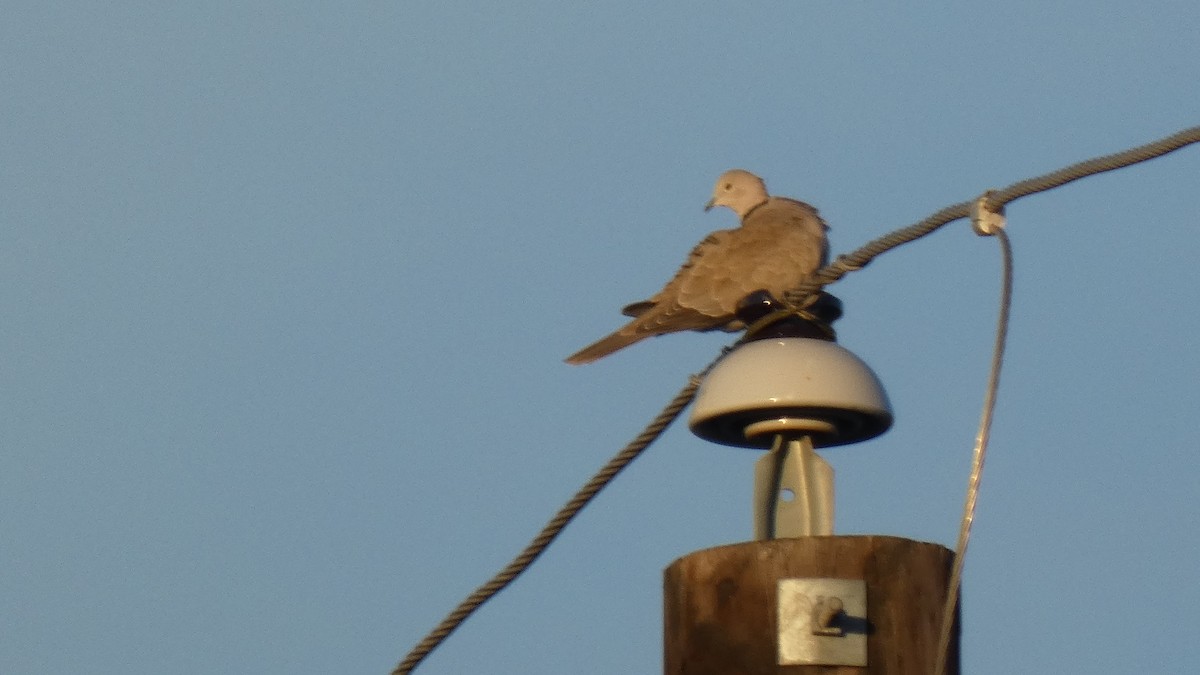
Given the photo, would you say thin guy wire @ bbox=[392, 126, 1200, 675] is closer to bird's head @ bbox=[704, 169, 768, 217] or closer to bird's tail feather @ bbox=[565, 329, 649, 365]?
bird's tail feather @ bbox=[565, 329, 649, 365]

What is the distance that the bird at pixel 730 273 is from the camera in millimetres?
6617

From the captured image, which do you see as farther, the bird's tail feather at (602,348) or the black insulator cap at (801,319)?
the bird's tail feather at (602,348)

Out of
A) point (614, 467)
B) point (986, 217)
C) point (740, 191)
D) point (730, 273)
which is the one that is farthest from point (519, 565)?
point (740, 191)

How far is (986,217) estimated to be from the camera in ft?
12.6

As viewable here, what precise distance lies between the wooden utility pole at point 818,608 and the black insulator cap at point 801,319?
0.80 meters

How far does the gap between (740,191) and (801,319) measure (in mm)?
4556

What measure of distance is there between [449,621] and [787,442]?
110 cm

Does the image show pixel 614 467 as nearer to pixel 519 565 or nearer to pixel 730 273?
pixel 519 565

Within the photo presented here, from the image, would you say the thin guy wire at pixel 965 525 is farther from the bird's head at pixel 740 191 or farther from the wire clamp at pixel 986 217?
the bird's head at pixel 740 191

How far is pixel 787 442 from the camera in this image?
12.2 feet

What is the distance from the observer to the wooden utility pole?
318 centimetres

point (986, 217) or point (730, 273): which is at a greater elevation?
point (730, 273)

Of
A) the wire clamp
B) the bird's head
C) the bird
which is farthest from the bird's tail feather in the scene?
the wire clamp

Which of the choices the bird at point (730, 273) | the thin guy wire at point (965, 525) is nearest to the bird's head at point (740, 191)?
the bird at point (730, 273)
